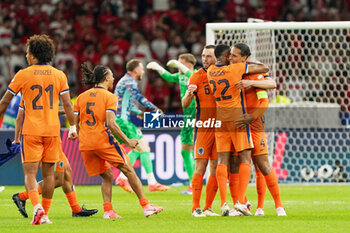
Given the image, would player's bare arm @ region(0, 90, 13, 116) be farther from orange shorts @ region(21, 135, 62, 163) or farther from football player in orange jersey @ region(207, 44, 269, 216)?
football player in orange jersey @ region(207, 44, 269, 216)

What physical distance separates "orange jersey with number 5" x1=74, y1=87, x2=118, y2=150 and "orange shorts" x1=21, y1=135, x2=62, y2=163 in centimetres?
67

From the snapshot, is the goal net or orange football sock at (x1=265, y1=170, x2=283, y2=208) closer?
orange football sock at (x1=265, y1=170, x2=283, y2=208)

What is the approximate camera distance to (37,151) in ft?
25.2

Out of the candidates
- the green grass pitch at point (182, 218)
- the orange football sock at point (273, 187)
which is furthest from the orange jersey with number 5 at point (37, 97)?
the orange football sock at point (273, 187)

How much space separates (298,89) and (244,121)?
6555 millimetres

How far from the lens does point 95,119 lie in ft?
27.8

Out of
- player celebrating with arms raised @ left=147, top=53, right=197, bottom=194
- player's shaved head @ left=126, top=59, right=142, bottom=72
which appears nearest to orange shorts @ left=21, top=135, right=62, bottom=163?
player celebrating with arms raised @ left=147, top=53, right=197, bottom=194

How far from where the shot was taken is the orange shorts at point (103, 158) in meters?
8.45

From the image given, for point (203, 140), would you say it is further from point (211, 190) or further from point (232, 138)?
point (211, 190)

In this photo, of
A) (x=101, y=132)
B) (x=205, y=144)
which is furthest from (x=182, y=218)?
(x=101, y=132)

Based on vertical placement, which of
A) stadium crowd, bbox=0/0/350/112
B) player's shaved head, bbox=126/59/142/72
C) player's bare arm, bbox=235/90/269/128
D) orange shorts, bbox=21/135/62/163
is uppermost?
stadium crowd, bbox=0/0/350/112

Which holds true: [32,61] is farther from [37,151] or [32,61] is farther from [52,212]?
[52,212]

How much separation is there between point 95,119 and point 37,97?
3.15 ft

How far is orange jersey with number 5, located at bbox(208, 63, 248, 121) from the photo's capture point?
27.7 ft
